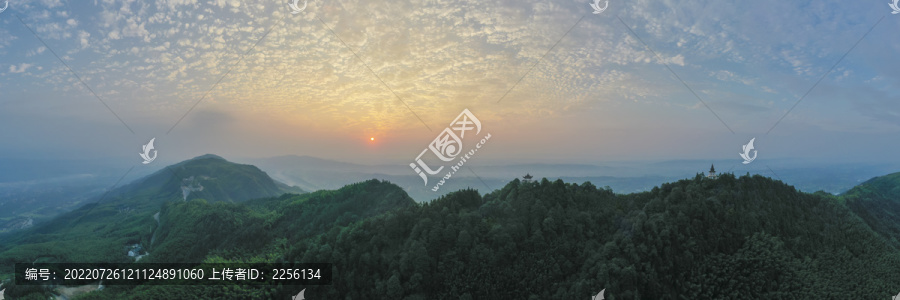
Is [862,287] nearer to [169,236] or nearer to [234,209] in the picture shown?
[234,209]

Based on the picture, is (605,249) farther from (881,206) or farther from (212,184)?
(212,184)

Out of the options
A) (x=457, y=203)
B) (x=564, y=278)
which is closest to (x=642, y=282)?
(x=564, y=278)

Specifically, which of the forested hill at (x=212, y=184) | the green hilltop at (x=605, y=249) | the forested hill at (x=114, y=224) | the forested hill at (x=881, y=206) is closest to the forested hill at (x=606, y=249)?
the green hilltop at (x=605, y=249)

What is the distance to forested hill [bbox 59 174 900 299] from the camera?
39438 mm

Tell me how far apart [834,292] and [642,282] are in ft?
72.5

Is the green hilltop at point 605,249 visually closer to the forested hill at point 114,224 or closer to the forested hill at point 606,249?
the forested hill at point 606,249

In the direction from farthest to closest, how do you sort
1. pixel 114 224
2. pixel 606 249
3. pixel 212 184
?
1. pixel 212 184
2. pixel 114 224
3. pixel 606 249

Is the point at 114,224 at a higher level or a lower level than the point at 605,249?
higher

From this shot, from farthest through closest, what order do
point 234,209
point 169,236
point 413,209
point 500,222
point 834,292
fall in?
1. point 234,209
2. point 169,236
3. point 413,209
4. point 500,222
5. point 834,292

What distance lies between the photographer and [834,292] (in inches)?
1629

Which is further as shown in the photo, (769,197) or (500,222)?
(769,197)

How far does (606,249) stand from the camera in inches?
1558

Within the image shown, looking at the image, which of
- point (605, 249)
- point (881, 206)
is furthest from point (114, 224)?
point (881, 206)

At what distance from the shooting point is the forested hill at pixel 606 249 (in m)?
39.4
